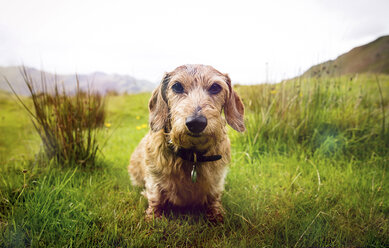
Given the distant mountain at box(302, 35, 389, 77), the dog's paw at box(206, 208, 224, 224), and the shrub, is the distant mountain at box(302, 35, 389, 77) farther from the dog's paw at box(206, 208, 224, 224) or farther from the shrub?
the shrub

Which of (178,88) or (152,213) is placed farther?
(152,213)

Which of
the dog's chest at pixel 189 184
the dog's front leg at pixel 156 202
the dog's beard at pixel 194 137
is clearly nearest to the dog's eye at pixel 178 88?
the dog's beard at pixel 194 137

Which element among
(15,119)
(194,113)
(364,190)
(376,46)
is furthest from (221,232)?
(15,119)

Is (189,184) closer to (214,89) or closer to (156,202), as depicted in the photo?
(156,202)

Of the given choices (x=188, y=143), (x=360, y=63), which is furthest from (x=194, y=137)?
(x=360, y=63)

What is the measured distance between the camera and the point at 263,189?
2.99 m

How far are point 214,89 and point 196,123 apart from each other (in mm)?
662

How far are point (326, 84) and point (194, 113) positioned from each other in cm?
445

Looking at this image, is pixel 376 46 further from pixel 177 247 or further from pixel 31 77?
pixel 31 77

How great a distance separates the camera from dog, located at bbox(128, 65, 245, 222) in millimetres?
2008

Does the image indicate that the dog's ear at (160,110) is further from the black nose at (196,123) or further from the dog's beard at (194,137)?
the black nose at (196,123)

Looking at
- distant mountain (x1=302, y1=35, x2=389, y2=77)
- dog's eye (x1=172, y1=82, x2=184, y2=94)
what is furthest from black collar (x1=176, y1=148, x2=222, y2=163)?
distant mountain (x1=302, y1=35, x2=389, y2=77)

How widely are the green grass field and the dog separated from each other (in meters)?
0.25

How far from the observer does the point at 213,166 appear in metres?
2.48
